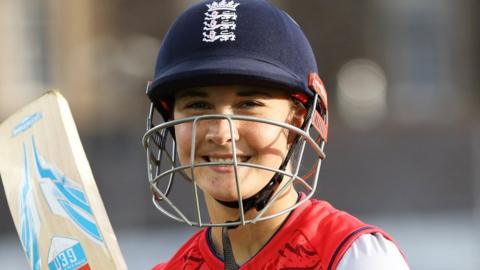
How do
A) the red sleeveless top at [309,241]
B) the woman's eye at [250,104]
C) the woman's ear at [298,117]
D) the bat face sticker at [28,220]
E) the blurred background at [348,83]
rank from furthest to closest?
the blurred background at [348,83] → the bat face sticker at [28,220] → the woman's ear at [298,117] → the woman's eye at [250,104] → the red sleeveless top at [309,241]

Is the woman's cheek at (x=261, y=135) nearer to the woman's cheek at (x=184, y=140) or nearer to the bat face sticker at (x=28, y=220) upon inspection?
the woman's cheek at (x=184, y=140)

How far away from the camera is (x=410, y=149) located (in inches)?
392

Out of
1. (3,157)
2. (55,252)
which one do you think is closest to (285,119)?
(55,252)

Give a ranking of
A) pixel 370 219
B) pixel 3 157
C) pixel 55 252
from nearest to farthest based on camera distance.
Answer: pixel 55 252, pixel 3 157, pixel 370 219

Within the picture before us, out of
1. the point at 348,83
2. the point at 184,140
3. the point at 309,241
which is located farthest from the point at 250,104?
the point at 348,83

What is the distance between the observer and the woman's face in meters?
2.94

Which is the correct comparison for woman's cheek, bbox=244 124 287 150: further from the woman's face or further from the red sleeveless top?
the red sleeveless top

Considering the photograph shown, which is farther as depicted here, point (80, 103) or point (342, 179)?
point (80, 103)

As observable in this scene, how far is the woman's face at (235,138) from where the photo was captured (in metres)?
2.94

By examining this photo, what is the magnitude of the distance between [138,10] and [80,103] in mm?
1572

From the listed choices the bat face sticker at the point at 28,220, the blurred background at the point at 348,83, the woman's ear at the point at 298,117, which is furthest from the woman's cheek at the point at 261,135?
the blurred background at the point at 348,83

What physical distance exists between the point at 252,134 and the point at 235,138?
1.8 inches

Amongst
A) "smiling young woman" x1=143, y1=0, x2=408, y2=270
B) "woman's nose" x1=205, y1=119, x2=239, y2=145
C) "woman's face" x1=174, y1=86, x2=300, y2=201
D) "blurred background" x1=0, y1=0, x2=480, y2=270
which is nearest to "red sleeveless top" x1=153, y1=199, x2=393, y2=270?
"smiling young woman" x1=143, y1=0, x2=408, y2=270

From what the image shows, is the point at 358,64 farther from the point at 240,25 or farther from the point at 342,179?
the point at 240,25
